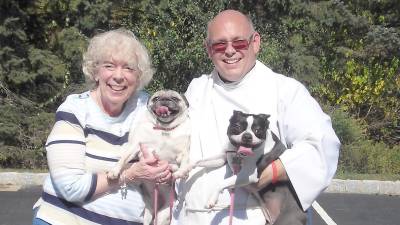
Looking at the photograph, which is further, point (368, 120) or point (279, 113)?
point (368, 120)

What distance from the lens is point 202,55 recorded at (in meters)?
13.5

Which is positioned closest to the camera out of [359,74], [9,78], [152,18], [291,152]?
[291,152]

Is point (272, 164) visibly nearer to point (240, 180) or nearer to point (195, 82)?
point (240, 180)

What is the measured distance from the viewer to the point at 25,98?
45.8 ft

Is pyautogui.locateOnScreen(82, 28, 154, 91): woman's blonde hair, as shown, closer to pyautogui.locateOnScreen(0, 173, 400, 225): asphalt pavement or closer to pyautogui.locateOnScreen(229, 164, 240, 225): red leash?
pyautogui.locateOnScreen(229, 164, 240, 225): red leash

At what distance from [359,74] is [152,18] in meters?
5.24

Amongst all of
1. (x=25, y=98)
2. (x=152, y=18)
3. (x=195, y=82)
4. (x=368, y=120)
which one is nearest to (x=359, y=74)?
(x=368, y=120)

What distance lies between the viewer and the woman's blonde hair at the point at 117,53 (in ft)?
11.0

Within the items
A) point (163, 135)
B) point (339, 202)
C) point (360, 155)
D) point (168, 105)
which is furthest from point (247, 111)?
point (360, 155)

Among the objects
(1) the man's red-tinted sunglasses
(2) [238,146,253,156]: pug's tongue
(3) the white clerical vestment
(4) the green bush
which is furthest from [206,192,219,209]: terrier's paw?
(4) the green bush

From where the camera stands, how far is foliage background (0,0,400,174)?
13.4m

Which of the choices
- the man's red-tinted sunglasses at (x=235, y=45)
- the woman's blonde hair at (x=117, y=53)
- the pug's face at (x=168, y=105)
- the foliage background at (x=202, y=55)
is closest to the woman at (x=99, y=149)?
the woman's blonde hair at (x=117, y=53)

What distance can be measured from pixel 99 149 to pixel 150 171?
0.28 metres

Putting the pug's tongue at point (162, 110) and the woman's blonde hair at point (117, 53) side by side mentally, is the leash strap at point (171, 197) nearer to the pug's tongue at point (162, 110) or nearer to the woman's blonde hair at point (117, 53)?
the pug's tongue at point (162, 110)
